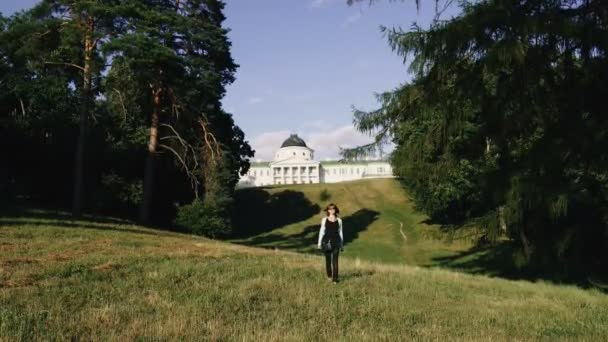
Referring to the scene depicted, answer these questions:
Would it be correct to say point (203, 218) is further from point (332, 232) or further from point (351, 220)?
point (332, 232)

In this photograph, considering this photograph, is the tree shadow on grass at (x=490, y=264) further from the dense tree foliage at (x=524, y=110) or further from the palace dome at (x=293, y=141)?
the palace dome at (x=293, y=141)

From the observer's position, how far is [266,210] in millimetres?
68062

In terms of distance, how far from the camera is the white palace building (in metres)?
150

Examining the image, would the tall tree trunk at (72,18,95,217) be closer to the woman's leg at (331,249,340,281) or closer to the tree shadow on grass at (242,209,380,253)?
the tree shadow on grass at (242,209,380,253)

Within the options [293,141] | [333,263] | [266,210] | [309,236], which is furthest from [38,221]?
[293,141]

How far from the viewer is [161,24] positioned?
29516mm

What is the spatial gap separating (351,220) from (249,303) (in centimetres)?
5279

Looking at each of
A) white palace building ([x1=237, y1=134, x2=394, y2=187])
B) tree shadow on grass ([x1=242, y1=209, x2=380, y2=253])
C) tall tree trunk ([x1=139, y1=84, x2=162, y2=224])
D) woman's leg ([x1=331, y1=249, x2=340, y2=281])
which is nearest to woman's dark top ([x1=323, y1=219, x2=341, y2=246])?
woman's leg ([x1=331, y1=249, x2=340, y2=281])

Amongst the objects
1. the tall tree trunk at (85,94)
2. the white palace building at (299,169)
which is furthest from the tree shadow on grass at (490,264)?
the white palace building at (299,169)

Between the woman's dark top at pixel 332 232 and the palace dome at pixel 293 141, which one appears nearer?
the woman's dark top at pixel 332 232

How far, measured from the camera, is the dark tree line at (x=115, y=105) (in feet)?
88.7

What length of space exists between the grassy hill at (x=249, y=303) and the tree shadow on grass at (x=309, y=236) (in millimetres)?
28088

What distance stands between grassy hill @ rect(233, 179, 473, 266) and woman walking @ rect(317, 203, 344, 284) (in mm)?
23649

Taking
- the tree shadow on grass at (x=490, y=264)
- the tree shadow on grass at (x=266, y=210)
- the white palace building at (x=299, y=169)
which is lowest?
the tree shadow on grass at (x=490, y=264)
